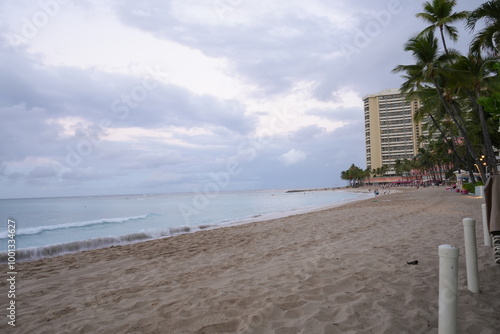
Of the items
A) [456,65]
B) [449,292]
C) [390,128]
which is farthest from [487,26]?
[390,128]

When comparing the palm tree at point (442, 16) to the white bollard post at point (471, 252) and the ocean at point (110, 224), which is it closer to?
the ocean at point (110, 224)

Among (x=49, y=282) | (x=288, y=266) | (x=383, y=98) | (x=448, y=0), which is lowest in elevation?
(x=49, y=282)

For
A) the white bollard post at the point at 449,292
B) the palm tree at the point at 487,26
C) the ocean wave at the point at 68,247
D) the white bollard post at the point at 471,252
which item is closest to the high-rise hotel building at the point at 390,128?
the palm tree at the point at 487,26

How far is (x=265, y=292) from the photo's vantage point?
3.73 metres

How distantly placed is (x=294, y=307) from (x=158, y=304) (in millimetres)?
1716

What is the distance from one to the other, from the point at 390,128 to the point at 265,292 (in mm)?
128080

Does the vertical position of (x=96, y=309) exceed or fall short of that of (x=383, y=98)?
it falls short

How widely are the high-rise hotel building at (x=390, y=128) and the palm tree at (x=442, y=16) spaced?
10671cm

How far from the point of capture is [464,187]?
90.2 ft

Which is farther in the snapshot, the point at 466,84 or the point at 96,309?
the point at 466,84

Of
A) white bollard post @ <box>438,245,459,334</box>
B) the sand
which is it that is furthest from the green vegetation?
white bollard post @ <box>438,245,459,334</box>

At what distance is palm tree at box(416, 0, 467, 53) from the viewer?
707 inches

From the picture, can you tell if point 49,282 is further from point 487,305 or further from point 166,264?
point 487,305

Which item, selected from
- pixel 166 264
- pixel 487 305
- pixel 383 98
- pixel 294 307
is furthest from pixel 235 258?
pixel 383 98
